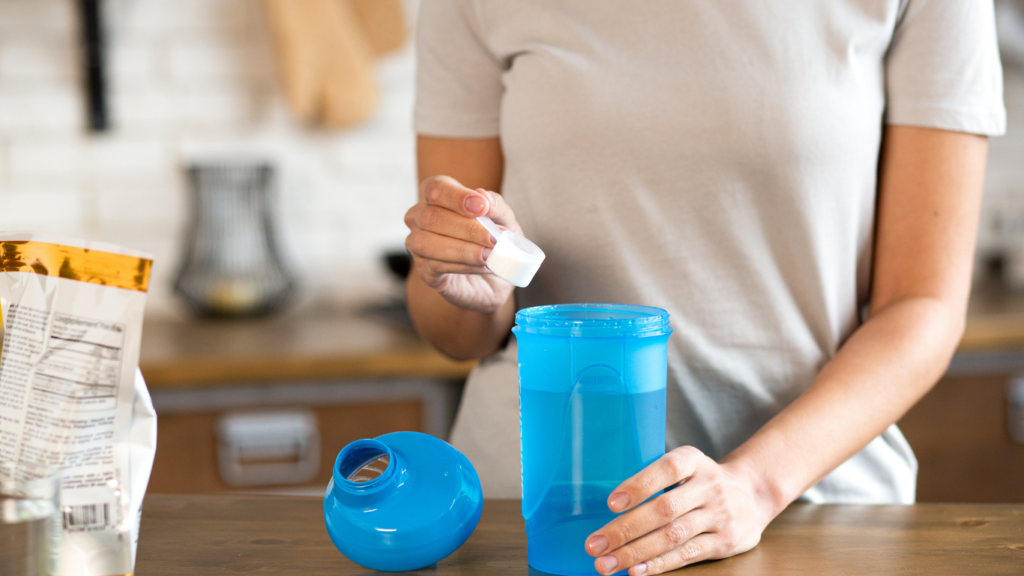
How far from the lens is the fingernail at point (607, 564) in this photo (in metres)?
0.52

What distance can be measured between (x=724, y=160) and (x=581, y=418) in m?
0.34

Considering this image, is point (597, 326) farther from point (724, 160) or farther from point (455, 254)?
point (724, 160)

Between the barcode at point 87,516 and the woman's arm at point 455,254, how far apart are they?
260 mm

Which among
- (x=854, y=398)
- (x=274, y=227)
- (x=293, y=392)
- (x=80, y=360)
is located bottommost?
(x=293, y=392)

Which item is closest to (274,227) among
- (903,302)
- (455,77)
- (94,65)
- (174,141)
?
(174,141)

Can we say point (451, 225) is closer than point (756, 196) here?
Yes

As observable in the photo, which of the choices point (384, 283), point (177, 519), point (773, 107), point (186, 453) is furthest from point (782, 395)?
point (384, 283)

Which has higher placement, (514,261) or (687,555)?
(514,261)

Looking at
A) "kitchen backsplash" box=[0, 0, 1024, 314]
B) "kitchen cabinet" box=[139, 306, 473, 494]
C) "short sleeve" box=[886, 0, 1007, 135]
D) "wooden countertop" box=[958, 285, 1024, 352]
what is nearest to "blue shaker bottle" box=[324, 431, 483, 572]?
"short sleeve" box=[886, 0, 1007, 135]

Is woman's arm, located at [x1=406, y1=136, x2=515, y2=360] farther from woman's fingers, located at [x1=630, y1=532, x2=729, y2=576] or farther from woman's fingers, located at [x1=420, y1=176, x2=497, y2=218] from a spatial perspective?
woman's fingers, located at [x1=630, y1=532, x2=729, y2=576]

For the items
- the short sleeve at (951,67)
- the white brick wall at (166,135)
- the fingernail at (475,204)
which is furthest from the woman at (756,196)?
the white brick wall at (166,135)

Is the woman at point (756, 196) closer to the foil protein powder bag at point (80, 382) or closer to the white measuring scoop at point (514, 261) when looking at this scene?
the white measuring scoop at point (514, 261)

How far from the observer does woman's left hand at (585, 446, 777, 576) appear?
524 millimetres

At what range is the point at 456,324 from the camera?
0.81 m
